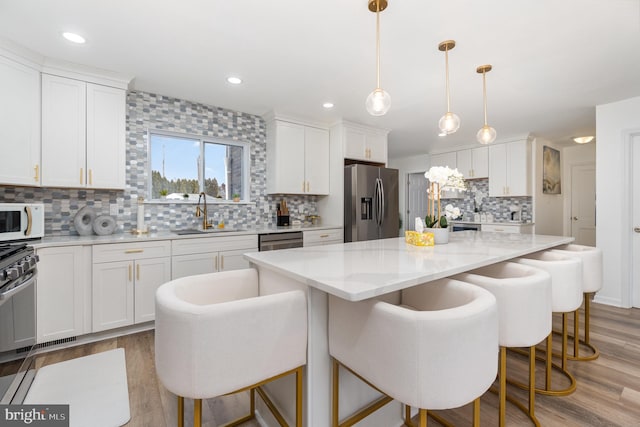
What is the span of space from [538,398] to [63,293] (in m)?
3.48

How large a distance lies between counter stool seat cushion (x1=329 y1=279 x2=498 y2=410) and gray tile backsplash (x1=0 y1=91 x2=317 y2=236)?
2.88 m

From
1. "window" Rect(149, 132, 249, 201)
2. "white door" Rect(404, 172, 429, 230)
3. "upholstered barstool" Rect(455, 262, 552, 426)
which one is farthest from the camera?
"white door" Rect(404, 172, 429, 230)

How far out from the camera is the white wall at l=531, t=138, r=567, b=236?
4.95 m

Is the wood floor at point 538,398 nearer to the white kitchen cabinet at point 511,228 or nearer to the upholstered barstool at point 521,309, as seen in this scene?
the upholstered barstool at point 521,309

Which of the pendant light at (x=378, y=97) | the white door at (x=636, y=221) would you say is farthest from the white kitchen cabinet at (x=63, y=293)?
the white door at (x=636, y=221)

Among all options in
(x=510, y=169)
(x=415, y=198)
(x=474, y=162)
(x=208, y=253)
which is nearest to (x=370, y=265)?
(x=208, y=253)

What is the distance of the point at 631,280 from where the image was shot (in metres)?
3.38

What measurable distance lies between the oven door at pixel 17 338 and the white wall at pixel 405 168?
641 cm

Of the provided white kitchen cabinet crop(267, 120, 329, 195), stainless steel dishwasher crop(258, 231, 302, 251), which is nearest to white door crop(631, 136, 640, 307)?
white kitchen cabinet crop(267, 120, 329, 195)

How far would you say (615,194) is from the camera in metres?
3.43

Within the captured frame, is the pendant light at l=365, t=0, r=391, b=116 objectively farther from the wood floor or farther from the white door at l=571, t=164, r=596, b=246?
the white door at l=571, t=164, r=596, b=246

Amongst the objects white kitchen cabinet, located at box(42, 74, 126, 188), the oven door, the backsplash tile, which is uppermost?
white kitchen cabinet, located at box(42, 74, 126, 188)

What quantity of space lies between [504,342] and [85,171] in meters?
3.42

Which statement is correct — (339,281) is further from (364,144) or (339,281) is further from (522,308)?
(364,144)
